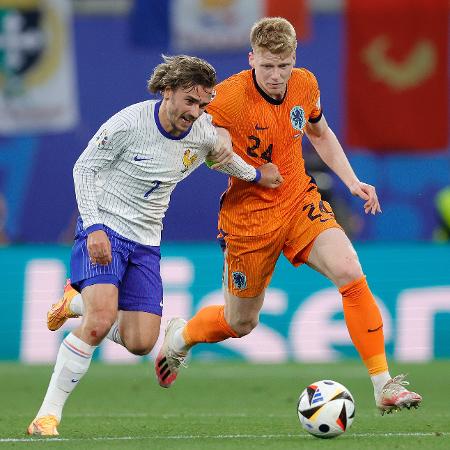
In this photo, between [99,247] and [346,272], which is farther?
[346,272]

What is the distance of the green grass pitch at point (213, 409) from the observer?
755cm

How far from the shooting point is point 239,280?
8.97 meters

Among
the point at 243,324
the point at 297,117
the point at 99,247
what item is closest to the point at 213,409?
the point at 243,324

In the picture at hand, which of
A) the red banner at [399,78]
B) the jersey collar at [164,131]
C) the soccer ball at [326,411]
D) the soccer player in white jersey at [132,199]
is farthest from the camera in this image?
the red banner at [399,78]

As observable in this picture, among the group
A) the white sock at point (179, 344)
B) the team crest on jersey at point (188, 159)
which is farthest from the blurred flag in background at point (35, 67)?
the team crest on jersey at point (188, 159)

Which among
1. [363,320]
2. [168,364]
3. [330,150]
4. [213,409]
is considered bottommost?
[213,409]

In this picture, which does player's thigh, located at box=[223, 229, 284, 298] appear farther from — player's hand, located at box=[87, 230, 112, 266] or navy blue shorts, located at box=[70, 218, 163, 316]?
player's hand, located at box=[87, 230, 112, 266]

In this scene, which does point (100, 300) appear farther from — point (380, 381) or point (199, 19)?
point (199, 19)

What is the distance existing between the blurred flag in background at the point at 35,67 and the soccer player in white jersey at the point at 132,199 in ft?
27.3

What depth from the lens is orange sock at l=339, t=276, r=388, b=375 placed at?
8.20m

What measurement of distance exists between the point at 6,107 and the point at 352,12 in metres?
4.06

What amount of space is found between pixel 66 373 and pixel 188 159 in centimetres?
139

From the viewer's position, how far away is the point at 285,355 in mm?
12742

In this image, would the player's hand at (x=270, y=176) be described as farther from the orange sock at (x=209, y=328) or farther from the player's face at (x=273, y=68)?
the orange sock at (x=209, y=328)
